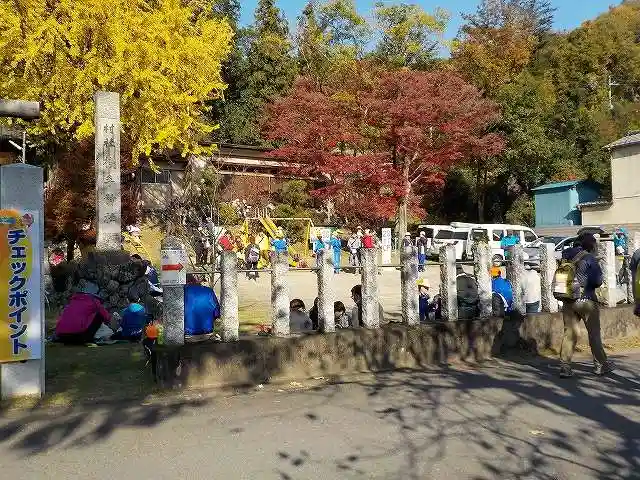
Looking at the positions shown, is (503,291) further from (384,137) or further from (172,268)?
(384,137)

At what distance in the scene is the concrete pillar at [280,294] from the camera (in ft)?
24.5

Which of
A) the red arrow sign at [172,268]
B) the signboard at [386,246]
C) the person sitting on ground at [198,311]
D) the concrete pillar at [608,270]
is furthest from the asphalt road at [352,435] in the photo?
the signboard at [386,246]

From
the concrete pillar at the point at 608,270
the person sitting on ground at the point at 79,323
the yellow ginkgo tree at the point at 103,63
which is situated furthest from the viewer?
the yellow ginkgo tree at the point at 103,63

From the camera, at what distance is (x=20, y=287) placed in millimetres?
6555

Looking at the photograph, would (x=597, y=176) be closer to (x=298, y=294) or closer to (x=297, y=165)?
(x=297, y=165)

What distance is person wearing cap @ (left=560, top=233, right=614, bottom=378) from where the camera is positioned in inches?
295

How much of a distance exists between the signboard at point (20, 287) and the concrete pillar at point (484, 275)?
577cm

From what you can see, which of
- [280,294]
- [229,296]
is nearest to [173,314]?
[229,296]

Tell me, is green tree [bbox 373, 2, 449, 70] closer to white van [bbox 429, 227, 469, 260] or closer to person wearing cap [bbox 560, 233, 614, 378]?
white van [bbox 429, 227, 469, 260]

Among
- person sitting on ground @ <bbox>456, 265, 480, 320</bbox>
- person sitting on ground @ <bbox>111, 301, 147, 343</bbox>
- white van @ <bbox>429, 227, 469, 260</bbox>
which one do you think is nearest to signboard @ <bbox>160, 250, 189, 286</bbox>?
person sitting on ground @ <bbox>111, 301, 147, 343</bbox>

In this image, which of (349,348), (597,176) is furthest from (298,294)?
(597,176)

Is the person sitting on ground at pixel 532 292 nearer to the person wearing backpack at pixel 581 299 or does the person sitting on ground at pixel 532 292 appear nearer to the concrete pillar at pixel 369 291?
the person wearing backpack at pixel 581 299

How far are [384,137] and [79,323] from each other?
64.6 ft

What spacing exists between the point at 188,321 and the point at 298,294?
977cm
